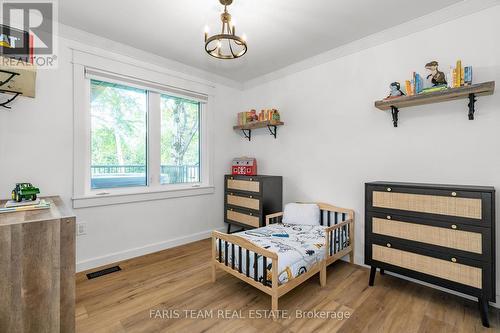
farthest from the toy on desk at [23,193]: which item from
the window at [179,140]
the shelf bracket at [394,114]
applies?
the shelf bracket at [394,114]

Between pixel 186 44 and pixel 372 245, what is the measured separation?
300cm

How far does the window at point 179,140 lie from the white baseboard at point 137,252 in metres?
0.83

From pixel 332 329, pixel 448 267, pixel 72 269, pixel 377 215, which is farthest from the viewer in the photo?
pixel 377 215

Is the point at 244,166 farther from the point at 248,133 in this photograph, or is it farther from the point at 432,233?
the point at 432,233

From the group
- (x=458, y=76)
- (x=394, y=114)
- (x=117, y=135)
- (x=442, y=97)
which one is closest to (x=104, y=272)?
(x=117, y=135)

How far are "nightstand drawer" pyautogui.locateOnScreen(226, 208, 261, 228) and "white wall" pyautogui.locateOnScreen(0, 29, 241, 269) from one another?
51 centimetres

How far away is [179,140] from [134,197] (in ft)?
3.43

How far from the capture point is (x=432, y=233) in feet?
6.43

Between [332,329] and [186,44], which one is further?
[186,44]

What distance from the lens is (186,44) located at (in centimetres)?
279

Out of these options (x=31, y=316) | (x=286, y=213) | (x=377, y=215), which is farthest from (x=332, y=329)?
(x=31, y=316)

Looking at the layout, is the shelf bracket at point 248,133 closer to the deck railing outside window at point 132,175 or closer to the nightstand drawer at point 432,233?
the deck railing outside window at point 132,175

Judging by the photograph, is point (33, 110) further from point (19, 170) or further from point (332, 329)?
point (332, 329)

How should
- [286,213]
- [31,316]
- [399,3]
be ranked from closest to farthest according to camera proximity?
1. [31,316]
2. [399,3]
3. [286,213]
